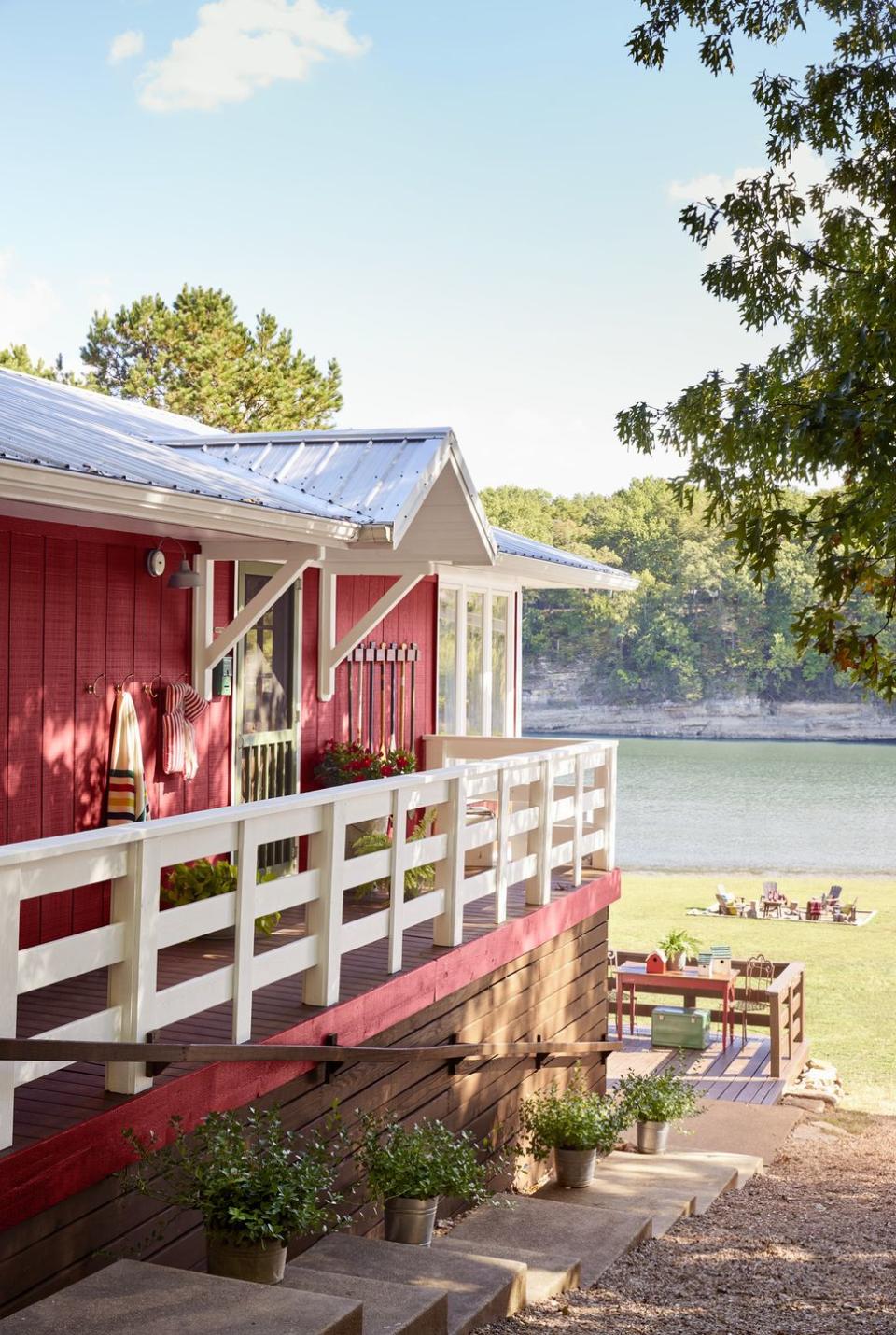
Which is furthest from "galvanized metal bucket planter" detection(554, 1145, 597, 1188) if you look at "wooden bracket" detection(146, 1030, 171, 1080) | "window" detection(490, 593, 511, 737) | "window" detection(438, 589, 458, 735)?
"window" detection(490, 593, 511, 737)

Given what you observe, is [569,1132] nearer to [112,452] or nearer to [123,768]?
[123,768]

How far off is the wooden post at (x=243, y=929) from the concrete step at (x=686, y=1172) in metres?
4.39

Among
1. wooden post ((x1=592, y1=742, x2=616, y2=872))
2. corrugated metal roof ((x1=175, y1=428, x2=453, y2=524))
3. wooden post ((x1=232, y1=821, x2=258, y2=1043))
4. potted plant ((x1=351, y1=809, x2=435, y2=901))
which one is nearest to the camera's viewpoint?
wooden post ((x1=232, y1=821, x2=258, y2=1043))

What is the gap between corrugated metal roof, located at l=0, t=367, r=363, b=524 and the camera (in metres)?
6.02

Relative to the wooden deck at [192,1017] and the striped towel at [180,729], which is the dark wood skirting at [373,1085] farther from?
the striped towel at [180,729]

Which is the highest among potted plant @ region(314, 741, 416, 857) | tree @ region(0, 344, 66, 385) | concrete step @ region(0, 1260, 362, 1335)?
tree @ region(0, 344, 66, 385)

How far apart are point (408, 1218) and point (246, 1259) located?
172 cm

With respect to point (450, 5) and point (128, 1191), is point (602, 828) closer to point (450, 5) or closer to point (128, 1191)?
point (128, 1191)

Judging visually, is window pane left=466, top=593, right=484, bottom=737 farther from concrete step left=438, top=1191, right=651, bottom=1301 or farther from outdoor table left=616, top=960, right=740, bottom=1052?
concrete step left=438, top=1191, right=651, bottom=1301

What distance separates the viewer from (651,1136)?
34.3 feet

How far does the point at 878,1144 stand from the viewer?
41.1 ft

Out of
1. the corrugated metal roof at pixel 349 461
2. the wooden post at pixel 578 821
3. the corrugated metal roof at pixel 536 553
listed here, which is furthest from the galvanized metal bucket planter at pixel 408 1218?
the corrugated metal roof at pixel 536 553

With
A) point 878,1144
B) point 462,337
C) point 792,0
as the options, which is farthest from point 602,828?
point 462,337

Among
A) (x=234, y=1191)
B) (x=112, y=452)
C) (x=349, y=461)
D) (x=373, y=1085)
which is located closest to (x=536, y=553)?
(x=349, y=461)
